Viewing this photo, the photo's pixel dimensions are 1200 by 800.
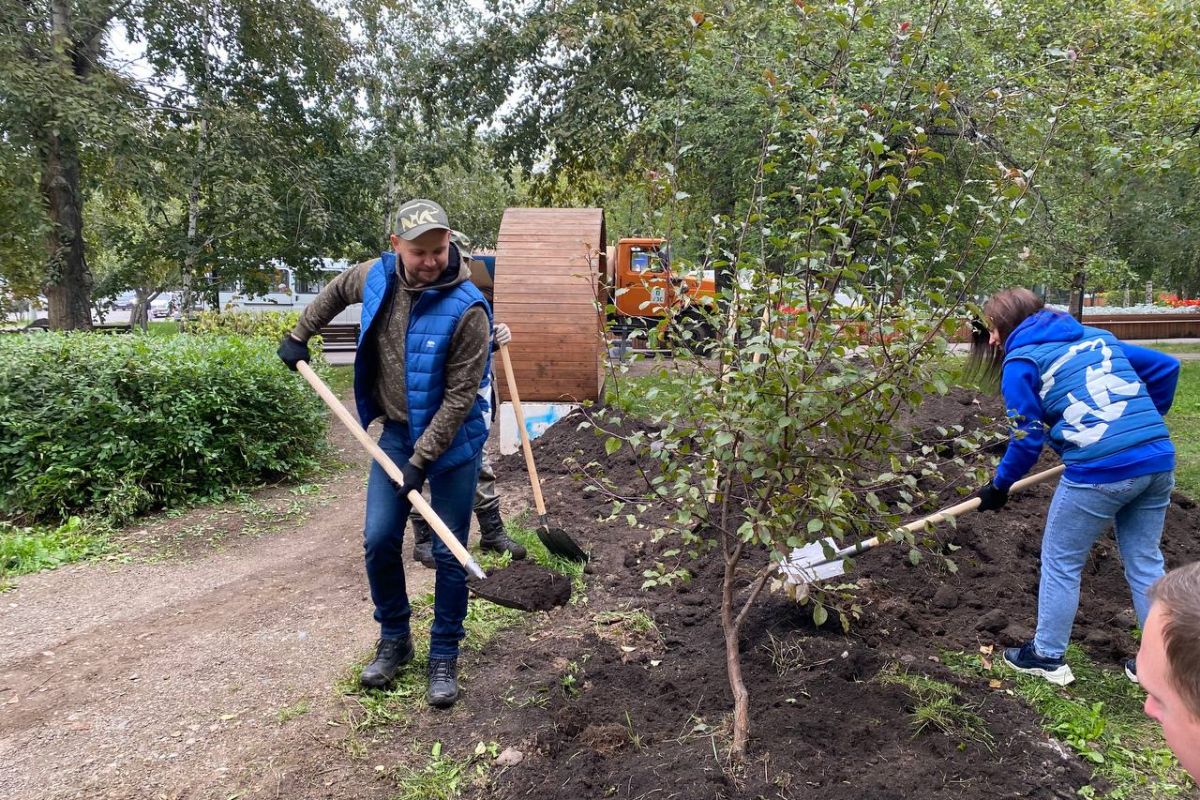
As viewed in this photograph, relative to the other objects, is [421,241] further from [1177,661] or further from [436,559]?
[1177,661]

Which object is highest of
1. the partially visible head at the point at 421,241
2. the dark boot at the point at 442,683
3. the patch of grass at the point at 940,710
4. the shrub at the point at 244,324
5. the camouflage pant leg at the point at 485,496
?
the partially visible head at the point at 421,241

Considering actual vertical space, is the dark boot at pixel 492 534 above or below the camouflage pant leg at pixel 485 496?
below

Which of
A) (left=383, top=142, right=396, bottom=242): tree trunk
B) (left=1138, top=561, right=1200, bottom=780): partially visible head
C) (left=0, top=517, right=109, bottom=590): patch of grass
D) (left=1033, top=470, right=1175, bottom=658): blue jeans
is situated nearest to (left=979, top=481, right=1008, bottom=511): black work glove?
(left=1033, top=470, right=1175, bottom=658): blue jeans

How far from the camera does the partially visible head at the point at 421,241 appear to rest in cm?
297

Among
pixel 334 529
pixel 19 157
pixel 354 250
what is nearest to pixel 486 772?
pixel 334 529

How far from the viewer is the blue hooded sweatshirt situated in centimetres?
313

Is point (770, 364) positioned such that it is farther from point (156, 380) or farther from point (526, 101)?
point (526, 101)

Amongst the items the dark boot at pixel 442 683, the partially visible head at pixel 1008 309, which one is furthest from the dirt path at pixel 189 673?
the partially visible head at pixel 1008 309

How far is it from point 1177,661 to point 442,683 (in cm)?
271

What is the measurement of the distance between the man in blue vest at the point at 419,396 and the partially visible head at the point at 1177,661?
2.39m

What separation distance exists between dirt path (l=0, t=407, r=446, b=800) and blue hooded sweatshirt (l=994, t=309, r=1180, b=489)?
9.34 ft

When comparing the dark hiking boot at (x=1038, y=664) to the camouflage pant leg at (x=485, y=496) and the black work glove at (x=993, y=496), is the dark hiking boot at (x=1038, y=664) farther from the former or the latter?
the camouflage pant leg at (x=485, y=496)

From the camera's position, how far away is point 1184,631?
102 cm

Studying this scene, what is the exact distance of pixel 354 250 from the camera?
15.8 m
